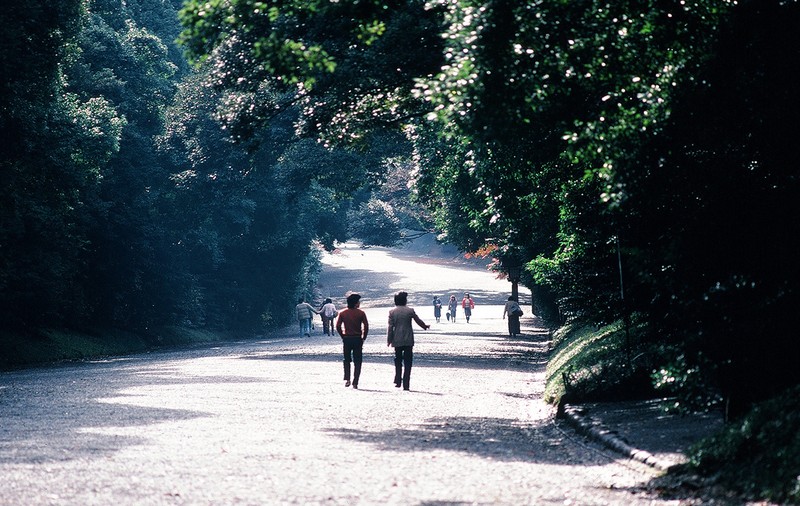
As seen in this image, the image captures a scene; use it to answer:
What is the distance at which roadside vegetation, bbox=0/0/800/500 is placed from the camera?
10.2 metres

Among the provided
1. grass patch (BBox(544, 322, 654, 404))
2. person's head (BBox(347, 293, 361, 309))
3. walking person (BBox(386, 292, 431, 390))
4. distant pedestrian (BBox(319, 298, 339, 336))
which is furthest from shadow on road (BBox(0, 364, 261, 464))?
distant pedestrian (BBox(319, 298, 339, 336))

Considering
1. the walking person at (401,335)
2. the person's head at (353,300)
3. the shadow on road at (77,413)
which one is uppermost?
the person's head at (353,300)

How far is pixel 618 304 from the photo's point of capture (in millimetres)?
16625

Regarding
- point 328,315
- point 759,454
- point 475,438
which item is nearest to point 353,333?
point 475,438

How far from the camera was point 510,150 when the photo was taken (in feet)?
57.7

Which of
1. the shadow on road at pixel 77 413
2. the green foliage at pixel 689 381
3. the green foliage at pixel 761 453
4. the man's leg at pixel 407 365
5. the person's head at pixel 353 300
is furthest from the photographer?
the person's head at pixel 353 300

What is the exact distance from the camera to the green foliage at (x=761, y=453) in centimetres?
754

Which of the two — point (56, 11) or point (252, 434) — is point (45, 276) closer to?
point (56, 11)

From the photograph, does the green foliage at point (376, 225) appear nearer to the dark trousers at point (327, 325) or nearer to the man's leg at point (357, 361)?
the dark trousers at point (327, 325)

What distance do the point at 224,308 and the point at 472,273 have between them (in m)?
50.9

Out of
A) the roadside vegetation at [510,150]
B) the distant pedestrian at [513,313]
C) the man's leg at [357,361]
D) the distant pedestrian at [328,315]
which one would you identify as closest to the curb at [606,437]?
the roadside vegetation at [510,150]

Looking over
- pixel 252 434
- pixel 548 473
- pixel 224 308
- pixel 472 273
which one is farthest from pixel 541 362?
pixel 472 273

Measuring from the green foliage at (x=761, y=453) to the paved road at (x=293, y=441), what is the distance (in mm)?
617

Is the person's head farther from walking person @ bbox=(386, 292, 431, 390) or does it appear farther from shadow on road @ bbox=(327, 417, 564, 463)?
shadow on road @ bbox=(327, 417, 564, 463)
